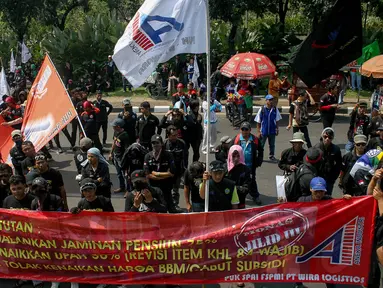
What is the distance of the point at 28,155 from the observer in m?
7.95

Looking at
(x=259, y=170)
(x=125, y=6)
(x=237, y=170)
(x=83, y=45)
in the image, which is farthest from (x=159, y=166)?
(x=125, y=6)

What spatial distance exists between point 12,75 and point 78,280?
754 inches

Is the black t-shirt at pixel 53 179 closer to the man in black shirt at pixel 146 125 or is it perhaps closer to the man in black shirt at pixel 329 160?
the man in black shirt at pixel 146 125

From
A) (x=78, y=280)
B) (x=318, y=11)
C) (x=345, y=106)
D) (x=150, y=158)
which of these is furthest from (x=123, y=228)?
(x=318, y=11)

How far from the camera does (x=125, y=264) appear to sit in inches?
222

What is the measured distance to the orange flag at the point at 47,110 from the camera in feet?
25.9

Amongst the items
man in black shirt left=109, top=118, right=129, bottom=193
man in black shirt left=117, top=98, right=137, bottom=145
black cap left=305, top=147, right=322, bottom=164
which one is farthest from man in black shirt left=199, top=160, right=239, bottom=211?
man in black shirt left=117, top=98, right=137, bottom=145

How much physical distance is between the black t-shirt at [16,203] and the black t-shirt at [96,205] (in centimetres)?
65

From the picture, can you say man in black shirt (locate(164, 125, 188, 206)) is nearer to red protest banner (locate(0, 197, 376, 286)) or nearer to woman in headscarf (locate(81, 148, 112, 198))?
woman in headscarf (locate(81, 148, 112, 198))

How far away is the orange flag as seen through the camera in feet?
25.9

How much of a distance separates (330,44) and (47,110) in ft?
13.5

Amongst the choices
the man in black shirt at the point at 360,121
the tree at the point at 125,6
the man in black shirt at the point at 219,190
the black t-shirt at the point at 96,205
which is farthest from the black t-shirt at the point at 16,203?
the tree at the point at 125,6

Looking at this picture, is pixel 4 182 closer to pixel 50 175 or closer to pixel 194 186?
pixel 50 175

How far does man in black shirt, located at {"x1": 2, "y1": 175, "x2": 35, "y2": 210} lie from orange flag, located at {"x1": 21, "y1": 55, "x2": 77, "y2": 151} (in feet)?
5.62
